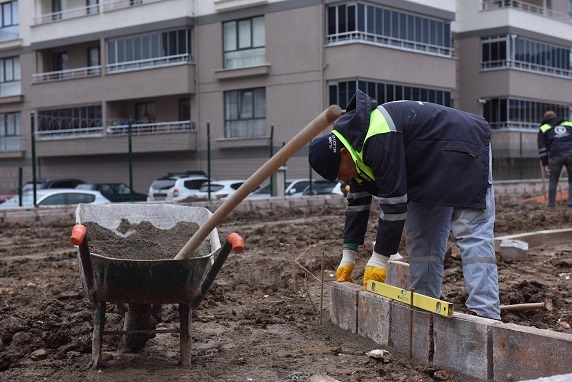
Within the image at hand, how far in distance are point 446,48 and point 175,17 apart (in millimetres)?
12818

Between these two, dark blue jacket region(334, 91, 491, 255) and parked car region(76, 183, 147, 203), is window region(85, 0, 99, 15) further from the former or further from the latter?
dark blue jacket region(334, 91, 491, 255)

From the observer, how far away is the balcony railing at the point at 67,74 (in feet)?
122

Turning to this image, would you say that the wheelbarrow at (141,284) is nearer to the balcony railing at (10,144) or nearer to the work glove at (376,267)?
the work glove at (376,267)

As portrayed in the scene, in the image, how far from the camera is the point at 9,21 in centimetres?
4150

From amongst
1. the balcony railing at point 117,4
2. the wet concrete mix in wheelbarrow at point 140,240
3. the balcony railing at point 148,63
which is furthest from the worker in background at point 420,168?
the balcony railing at point 117,4

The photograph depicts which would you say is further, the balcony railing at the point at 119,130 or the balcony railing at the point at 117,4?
the balcony railing at the point at 117,4

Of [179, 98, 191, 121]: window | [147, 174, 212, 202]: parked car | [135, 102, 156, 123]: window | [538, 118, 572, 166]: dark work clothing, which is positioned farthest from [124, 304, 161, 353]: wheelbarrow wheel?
[135, 102, 156, 123]: window

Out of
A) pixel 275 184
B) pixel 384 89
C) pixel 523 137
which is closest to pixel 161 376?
pixel 275 184

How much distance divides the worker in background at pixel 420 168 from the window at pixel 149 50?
1180 inches

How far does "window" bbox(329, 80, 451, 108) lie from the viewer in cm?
2941

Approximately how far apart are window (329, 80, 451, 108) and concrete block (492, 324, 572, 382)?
81.2 ft

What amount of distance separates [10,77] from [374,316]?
40110 mm

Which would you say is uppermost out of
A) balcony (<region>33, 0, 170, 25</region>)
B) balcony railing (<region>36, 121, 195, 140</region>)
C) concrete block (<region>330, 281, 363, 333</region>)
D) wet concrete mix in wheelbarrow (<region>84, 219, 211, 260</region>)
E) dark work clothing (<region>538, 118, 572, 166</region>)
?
balcony (<region>33, 0, 170, 25</region>)

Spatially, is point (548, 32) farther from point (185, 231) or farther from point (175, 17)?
point (185, 231)
